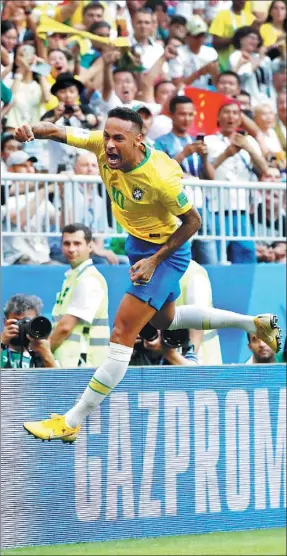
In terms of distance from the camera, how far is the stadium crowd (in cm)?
1075

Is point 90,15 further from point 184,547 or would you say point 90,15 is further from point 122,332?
point 184,547

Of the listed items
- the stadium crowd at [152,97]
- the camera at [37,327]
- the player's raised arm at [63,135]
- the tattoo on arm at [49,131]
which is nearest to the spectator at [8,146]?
the stadium crowd at [152,97]

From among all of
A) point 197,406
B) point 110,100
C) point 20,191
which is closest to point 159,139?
point 110,100

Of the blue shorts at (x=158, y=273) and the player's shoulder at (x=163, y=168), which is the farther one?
the blue shorts at (x=158, y=273)

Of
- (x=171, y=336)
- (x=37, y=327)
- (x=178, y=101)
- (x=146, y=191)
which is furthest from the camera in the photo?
(x=178, y=101)

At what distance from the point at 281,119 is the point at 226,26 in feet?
5.11

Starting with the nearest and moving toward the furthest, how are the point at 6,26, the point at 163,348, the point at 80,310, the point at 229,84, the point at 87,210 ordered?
the point at 163,348 < the point at 80,310 < the point at 87,210 < the point at 6,26 < the point at 229,84

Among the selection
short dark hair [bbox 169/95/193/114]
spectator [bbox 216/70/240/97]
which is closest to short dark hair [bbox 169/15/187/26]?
spectator [bbox 216/70/240/97]

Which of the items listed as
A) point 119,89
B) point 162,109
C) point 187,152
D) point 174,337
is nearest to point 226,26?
point 162,109

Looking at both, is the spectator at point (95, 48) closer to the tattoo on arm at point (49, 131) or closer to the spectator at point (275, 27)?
the spectator at point (275, 27)

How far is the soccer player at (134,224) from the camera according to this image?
7.38 meters

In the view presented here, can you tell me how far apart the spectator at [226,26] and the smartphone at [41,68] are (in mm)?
2808

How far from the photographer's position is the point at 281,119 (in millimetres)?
14391

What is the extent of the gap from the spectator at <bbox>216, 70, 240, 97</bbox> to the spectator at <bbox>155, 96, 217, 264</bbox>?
1.69m
